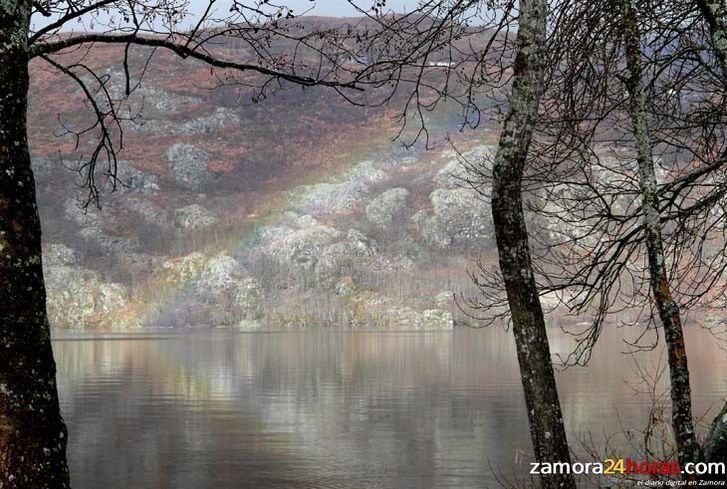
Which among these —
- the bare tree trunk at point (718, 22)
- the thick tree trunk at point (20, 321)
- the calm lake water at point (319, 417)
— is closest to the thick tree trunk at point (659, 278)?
the bare tree trunk at point (718, 22)

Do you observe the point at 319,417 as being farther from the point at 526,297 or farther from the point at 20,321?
the point at 20,321

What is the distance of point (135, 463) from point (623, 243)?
28.5 metres

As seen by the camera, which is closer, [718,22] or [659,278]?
[718,22]

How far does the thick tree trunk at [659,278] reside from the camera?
7.73 metres

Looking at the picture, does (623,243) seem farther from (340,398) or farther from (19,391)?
(340,398)

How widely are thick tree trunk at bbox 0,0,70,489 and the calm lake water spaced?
23494mm

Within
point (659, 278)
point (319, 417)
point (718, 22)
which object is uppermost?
point (718, 22)

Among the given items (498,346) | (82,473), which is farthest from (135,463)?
(498,346)

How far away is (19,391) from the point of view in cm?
454

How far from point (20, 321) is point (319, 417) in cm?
4373

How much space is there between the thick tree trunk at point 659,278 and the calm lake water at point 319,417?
774 inches

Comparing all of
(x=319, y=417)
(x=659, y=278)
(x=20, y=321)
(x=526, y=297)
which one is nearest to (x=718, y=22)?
(x=659, y=278)

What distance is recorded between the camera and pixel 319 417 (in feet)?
155

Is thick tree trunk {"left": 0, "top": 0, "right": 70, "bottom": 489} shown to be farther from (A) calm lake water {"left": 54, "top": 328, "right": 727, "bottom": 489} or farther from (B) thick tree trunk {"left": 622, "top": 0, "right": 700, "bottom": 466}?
(A) calm lake water {"left": 54, "top": 328, "right": 727, "bottom": 489}
